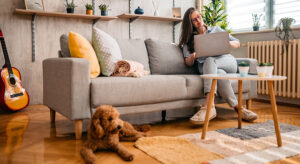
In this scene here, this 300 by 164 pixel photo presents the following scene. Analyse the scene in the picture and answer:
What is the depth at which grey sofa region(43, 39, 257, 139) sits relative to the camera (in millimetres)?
1697

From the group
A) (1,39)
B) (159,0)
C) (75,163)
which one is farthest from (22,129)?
(159,0)

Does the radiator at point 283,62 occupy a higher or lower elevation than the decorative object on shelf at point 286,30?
lower

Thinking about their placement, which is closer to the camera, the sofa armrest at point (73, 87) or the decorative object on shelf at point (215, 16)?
the sofa armrest at point (73, 87)

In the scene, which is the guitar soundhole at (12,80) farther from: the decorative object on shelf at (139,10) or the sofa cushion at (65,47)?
the decorative object on shelf at (139,10)

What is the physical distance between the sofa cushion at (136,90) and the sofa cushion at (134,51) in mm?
478

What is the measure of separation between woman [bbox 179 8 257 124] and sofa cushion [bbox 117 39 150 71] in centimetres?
41

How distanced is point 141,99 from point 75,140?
55 cm

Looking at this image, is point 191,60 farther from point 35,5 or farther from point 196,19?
point 35,5

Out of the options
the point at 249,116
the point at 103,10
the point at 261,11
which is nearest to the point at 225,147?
the point at 249,116

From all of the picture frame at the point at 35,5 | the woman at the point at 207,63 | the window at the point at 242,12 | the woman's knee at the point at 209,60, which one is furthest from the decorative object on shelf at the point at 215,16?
the picture frame at the point at 35,5

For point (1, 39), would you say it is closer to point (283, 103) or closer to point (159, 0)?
point (159, 0)

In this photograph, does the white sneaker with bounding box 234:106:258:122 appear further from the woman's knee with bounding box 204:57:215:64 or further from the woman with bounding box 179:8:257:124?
the woman's knee with bounding box 204:57:215:64

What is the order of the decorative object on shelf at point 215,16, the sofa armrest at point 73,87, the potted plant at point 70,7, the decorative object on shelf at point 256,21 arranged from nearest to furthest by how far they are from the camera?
1. the sofa armrest at point 73,87
2. the potted plant at point 70,7
3. the decorative object on shelf at point 256,21
4. the decorative object on shelf at point 215,16

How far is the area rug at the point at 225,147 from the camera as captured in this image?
133 centimetres
